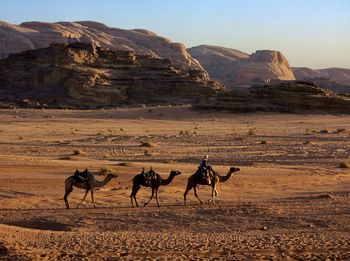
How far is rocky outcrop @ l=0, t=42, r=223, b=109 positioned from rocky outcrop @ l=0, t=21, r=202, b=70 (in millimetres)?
34760

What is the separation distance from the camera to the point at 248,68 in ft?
458

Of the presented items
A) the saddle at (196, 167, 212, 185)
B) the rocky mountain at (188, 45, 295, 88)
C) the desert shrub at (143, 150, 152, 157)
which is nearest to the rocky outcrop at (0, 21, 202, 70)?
the rocky mountain at (188, 45, 295, 88)

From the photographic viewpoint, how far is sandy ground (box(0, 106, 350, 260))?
32.1ft

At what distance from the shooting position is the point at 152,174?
14445 mm

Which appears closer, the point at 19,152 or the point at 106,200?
the point at 106,200

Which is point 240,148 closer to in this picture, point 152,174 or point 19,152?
point 19,152

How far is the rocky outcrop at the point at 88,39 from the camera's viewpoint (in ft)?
401

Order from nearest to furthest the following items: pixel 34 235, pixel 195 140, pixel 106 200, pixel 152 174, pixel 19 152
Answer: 1. pixel 34 235
2. pixel 152 174
3. pixel 106 200
4. pixel 19 152
5. pixel 195 140

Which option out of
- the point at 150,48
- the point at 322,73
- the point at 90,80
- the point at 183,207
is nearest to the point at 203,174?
the point at 183,207

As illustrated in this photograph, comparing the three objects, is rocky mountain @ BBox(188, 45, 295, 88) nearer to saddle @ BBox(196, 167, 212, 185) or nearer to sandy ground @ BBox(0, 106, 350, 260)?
sandy ground @ BBox(0, 106, 350, 260)

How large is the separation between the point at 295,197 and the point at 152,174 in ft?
13.7

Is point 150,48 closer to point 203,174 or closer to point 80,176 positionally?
point 203,174

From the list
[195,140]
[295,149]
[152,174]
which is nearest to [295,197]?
[152,174]

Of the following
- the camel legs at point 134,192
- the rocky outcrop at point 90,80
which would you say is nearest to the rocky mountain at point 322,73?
the rocky outcrop at point 90,80
